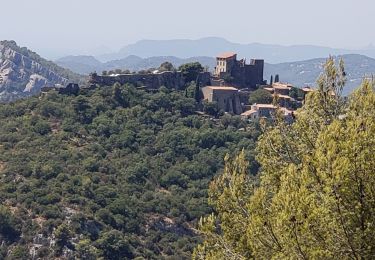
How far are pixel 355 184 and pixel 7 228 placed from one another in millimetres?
28775

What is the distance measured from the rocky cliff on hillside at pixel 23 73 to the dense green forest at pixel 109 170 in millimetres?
93772

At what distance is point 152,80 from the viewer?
58.7 metres

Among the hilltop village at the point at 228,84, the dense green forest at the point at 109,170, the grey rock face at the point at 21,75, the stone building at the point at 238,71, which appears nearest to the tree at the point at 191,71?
the hilltop village at the point at 228,84

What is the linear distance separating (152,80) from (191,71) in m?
4.42

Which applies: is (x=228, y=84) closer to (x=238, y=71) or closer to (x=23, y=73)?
(x=238, y=71)

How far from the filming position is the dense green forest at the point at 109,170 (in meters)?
33.2

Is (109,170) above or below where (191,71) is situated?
below

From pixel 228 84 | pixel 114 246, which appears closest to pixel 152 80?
pixel 228 84

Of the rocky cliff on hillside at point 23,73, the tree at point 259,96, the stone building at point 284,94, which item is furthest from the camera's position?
the rocky cliff on hillside at point 23,73

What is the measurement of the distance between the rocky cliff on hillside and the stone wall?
87839mm

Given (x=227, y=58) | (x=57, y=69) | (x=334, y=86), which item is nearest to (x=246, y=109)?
(x=227, y=58)

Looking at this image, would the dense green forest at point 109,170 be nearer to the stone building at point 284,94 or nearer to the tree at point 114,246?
the tree at point 114,246

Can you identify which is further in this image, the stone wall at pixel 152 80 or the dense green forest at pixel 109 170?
the stone wall at pixel 152 80

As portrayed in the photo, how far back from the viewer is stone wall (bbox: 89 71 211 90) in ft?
185
